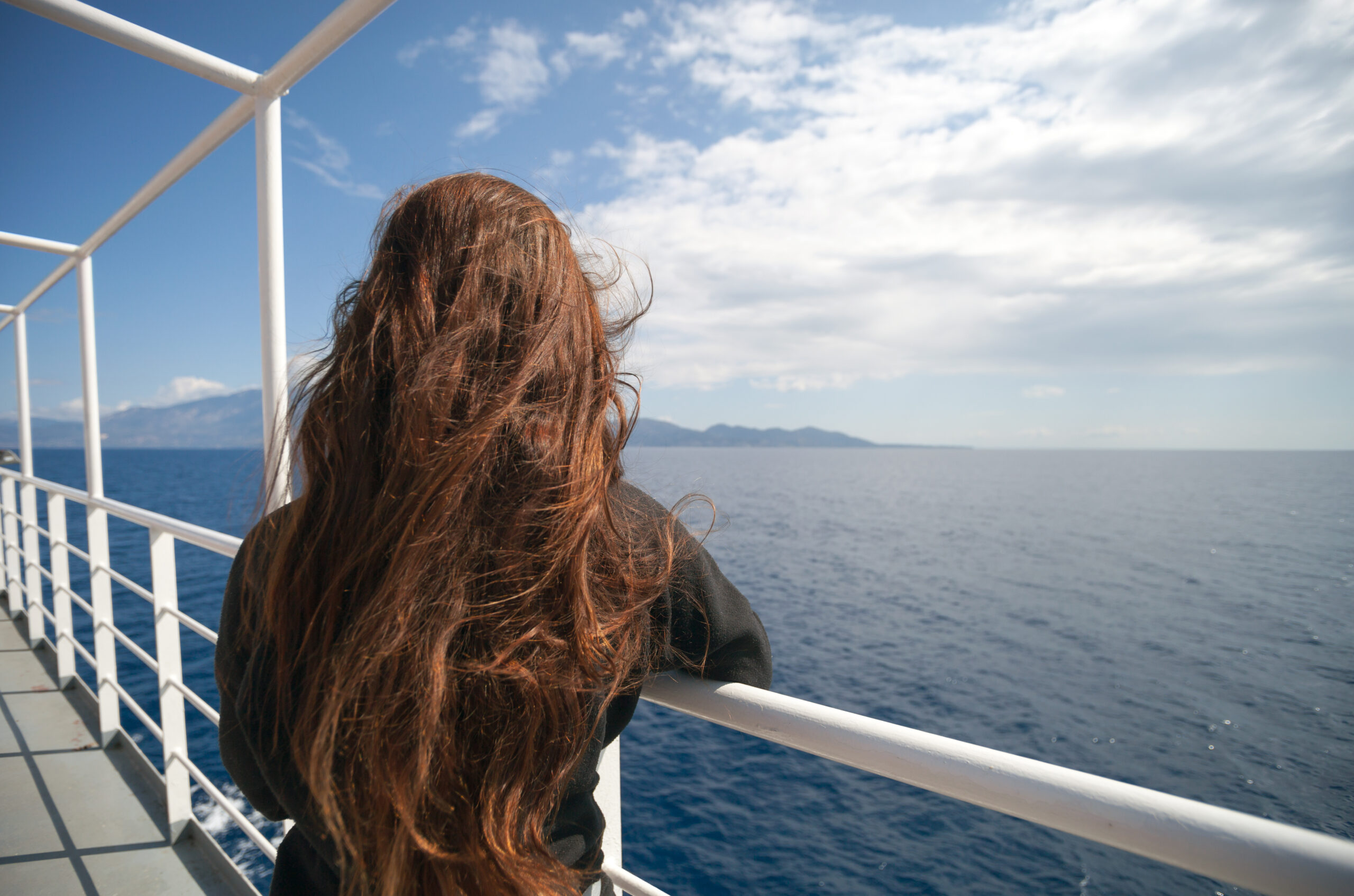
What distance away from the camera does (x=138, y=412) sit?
155m

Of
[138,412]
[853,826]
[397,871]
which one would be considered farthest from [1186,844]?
[138,412]

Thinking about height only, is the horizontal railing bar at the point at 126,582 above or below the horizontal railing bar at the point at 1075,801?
below

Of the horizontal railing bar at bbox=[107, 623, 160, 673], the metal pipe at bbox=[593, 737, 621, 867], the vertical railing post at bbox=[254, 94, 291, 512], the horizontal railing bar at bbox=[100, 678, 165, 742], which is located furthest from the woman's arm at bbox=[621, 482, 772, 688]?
the horizontal railing bar at bbox=[100, 678, 165, 742]

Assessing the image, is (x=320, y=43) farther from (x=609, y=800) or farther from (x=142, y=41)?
(x=609, y=800)

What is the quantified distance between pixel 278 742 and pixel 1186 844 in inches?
→ 33.3

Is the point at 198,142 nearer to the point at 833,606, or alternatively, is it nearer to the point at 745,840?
the point at 745,840

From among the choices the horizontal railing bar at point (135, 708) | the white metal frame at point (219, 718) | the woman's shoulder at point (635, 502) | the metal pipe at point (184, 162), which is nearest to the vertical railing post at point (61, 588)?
the white metal frame at point (219, 718)

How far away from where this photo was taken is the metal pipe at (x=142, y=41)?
1.23 meters

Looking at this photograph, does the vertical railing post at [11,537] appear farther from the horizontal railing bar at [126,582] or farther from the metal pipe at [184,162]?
the metal pipe at [184,162]

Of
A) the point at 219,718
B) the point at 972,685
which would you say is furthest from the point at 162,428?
the point at 219,718

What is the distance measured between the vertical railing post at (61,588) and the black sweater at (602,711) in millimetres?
3003

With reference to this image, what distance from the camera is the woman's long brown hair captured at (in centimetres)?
59

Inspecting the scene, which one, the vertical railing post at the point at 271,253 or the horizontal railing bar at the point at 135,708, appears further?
the horizontal railing bar at the point at 135,708

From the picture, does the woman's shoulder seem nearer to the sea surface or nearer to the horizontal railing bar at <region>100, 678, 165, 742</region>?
the sea surface
